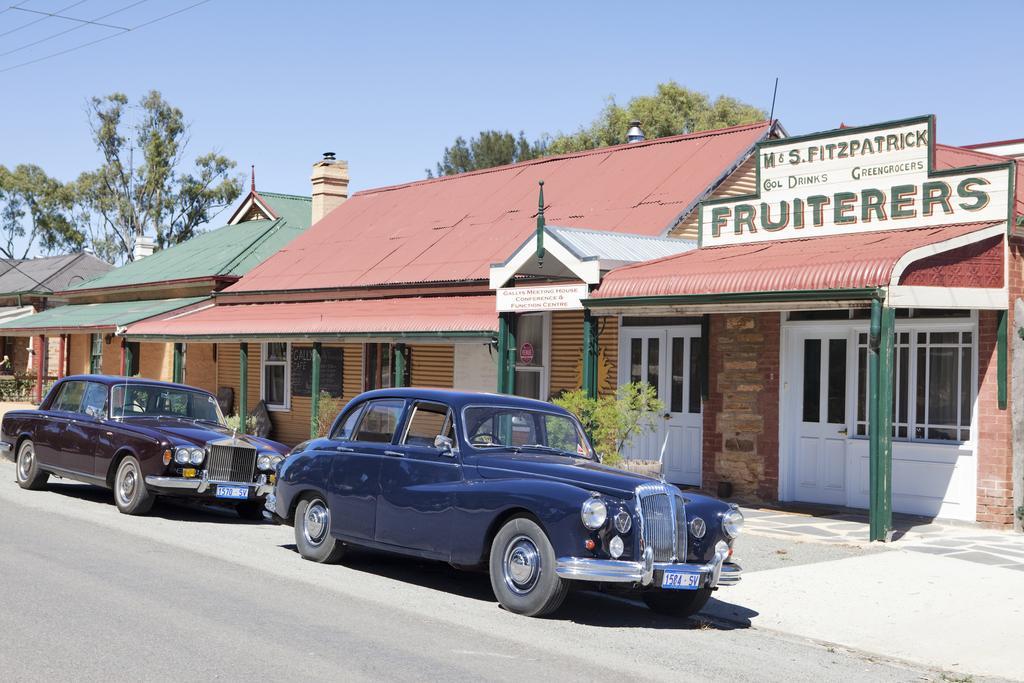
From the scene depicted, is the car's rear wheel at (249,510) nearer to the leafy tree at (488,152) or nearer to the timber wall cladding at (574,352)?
the timber wall cladding at (574,352)

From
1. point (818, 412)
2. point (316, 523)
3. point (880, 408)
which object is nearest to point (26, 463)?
point (316, 523)

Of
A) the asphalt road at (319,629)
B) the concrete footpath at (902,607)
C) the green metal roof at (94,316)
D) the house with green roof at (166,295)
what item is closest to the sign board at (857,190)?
the concrete footpath at (902,607)

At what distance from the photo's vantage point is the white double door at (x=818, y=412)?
14.6m

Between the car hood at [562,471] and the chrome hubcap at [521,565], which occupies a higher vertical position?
the car hood at [562,471]

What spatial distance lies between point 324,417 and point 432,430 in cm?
1168

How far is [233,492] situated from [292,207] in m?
22.2

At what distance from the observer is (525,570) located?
26.4ft

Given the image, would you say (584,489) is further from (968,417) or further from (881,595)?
(968,417)

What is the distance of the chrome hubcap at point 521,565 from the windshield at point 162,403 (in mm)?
6815

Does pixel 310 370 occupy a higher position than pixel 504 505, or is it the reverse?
pixel 310 370

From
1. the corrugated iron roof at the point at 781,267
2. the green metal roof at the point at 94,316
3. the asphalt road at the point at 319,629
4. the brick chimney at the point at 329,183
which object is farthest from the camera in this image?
the brick chimney at the point at 329,183

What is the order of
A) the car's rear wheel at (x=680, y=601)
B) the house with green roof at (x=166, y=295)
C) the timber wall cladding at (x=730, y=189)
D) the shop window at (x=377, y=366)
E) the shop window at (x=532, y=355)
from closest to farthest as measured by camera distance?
the car's rear wheel at (x=680, y=601) → the timber wall cladding at (x=730, y=189) → the shop window at (x=532, y=355) → the shop window at (x=377, y=366) → the house with green roof at (x=166, y=295)

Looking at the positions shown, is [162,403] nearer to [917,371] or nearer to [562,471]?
[562,471]

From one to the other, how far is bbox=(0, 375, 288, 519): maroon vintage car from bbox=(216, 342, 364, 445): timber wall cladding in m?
7.46
